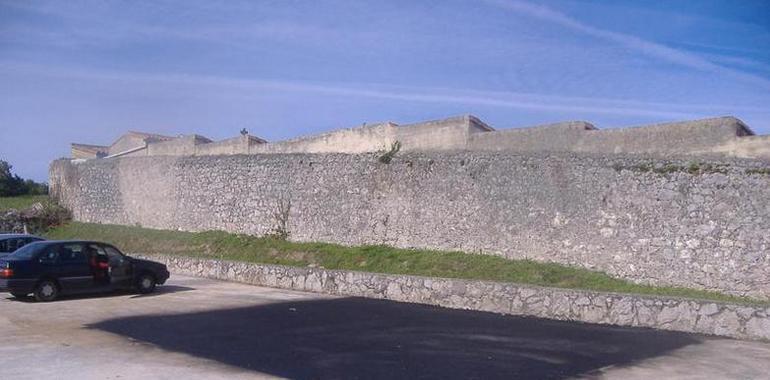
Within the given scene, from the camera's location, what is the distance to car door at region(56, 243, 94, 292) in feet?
57.3

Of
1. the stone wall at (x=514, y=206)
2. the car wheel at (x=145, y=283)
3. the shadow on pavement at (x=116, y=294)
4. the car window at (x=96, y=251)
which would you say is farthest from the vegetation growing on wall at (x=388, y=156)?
the car window at (x=96, y=251)

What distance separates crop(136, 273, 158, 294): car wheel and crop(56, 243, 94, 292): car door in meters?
1.24

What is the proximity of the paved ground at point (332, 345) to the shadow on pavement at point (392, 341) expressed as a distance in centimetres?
2

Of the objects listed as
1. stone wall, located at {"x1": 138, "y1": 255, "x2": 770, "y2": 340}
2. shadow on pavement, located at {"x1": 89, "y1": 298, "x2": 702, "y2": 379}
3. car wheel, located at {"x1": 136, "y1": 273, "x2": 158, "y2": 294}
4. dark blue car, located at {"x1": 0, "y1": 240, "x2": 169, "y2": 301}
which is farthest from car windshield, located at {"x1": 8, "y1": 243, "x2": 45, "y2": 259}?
stone wall, located at {"x1": 138, "y1": 255, "x2": 770, "y2": 340}

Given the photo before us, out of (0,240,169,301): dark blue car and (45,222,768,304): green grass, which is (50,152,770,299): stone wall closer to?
(45,222,768,304): green grass

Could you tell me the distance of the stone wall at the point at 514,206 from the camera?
15.8 m

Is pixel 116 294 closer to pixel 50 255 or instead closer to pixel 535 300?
pixel 50 255

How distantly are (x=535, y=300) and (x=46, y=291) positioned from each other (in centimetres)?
A: 1084

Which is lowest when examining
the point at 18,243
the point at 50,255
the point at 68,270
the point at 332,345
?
the point at 332,345

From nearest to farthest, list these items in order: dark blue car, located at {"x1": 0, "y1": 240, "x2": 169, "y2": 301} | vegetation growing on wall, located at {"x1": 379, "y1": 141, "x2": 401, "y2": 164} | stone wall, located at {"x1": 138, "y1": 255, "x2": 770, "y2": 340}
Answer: stone wall, located at {"x1": 138, "y1": 255, "x2": 770, "y2": 340}
dark blue car, located at {"x1": 0, "y1": 240, "x2": 169, "y2": 301}
vegetation growing on wall, located at {"x1": 379, "y1": 141, "x2": 401, "y2": 164}

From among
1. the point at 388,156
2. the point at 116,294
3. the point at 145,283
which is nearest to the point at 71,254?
the point at 116,294

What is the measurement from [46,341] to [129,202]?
69.0ft

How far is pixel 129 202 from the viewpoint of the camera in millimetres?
32062

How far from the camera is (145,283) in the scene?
62.3 feet
